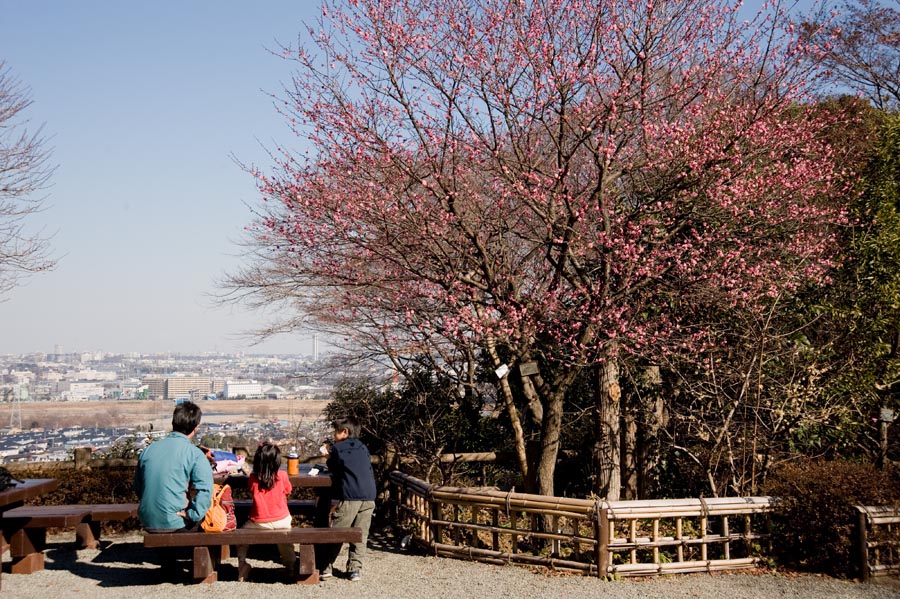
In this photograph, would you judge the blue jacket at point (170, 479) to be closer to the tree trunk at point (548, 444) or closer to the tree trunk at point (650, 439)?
the tree trunk at point (548, 444)

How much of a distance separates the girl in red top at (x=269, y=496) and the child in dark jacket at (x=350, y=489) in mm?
449

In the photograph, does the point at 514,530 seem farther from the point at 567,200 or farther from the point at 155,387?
the point at 155,387

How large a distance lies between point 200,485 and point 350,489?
4.18ft

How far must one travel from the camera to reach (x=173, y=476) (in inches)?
240

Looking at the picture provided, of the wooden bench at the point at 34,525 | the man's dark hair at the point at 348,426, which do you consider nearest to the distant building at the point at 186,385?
the wooden bench at the point at 34,525

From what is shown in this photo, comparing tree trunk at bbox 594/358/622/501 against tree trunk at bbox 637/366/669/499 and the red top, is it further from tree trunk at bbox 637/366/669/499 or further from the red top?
the red top

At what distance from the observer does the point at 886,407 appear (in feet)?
31.5

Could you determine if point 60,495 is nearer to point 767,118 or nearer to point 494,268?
point 494,268

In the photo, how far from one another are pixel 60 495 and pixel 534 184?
6742 millimetres

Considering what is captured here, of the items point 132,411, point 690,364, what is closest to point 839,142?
point 690,364

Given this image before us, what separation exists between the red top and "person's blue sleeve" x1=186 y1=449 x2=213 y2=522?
44cm

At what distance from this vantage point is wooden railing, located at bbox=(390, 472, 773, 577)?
22.5ft

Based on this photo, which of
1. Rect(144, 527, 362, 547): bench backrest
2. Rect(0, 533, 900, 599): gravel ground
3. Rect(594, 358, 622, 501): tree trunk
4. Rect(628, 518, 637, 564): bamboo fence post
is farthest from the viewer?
Rect(594, 358, 622, 501): tree trunk

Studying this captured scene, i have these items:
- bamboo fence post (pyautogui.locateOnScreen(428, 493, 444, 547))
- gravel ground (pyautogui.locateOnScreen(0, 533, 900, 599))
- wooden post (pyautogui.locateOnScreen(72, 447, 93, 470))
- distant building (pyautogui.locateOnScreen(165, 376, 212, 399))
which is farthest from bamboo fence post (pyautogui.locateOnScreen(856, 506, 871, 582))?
distant building (pyautogui.locateOnScreen(165, 376, 212, 399))
